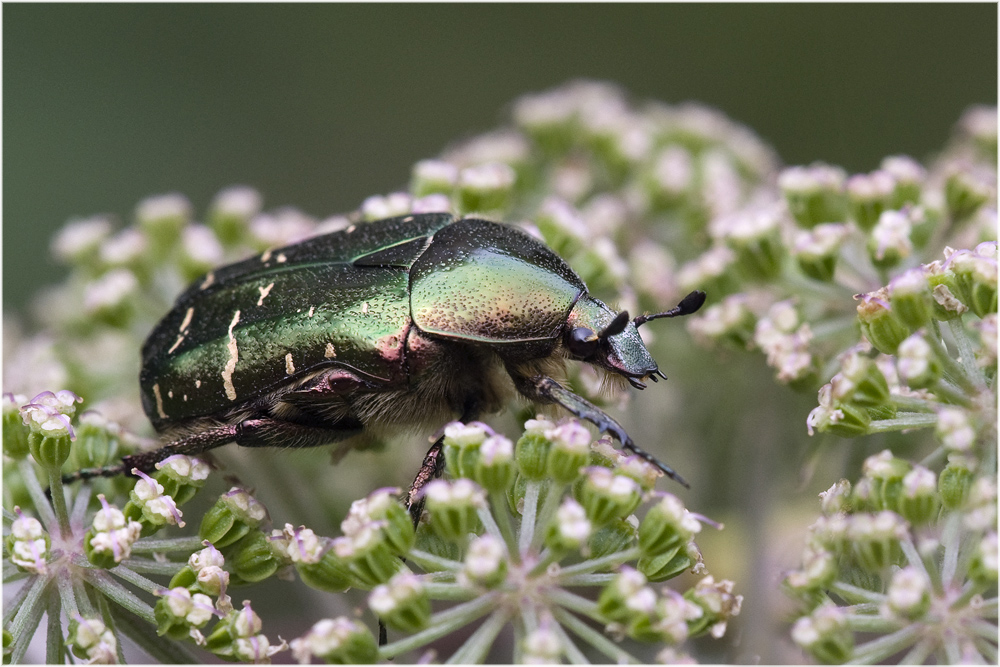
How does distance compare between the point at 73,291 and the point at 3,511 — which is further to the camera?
the point at 73,291

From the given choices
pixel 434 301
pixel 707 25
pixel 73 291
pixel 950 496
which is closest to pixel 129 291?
pixel 73 291

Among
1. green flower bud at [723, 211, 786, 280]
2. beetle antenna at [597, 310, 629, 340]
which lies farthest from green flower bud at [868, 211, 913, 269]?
beetle antenna at [597, 310, 629, 340]

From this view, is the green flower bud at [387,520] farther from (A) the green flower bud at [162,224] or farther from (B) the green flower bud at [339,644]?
(A) the green flower bud at [162,224]

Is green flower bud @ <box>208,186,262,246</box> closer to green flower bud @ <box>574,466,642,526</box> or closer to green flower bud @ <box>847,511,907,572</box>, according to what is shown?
green flower bud @ <box>574,466,642,526</box>

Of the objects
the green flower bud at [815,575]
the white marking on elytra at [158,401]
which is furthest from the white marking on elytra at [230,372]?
the green flower bud at [815,575]

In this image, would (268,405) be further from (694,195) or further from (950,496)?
(694,195)

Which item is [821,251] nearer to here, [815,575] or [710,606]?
[815,575]
